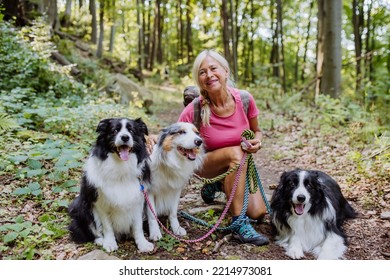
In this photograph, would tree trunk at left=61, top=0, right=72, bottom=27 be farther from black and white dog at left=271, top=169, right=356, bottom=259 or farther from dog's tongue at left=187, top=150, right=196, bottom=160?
black and white dog at left=271, top=169, right=356, bottom=259

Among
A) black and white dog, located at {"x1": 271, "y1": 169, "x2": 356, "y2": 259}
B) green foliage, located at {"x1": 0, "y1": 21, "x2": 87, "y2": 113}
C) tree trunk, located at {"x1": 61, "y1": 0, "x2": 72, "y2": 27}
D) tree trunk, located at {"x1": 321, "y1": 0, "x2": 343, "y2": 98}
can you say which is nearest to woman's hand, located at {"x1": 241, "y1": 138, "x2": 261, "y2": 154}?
black and white dog, located at {"x1": 271, "y1": 169, "x2": 356, "y2": 259}

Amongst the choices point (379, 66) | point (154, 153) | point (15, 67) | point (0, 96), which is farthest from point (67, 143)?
point (379, 66)

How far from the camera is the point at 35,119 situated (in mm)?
5957

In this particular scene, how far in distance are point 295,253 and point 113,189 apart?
1796 mm

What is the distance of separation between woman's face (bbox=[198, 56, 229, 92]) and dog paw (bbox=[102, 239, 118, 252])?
189 centimetres

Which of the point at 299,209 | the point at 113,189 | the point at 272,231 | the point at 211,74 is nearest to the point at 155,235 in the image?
the point at 113,189

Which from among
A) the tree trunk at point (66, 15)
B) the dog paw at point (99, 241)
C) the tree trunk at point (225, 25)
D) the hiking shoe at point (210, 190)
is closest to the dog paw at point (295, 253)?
the hiking shoe at point (210, 190)

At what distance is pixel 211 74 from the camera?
374 cm

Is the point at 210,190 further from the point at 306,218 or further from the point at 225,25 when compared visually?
the point at 225,25

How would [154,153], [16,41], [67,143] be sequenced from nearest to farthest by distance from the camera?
[154,153]
[67,143]
[16,41]

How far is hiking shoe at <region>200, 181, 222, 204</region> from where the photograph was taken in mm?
4223
